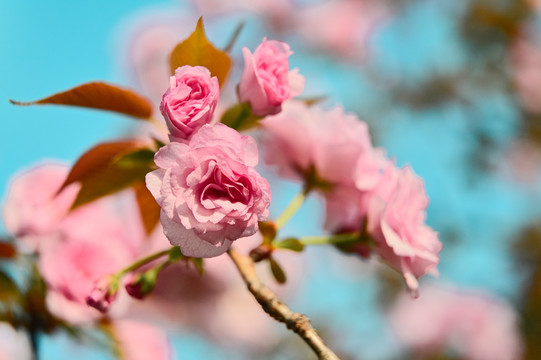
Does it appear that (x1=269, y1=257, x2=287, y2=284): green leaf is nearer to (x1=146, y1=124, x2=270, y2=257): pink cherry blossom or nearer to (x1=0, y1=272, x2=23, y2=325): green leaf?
(x1=146, y1=124, x2=270, y2=257): pink cherry blossom

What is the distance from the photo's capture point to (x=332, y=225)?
74 centimetres

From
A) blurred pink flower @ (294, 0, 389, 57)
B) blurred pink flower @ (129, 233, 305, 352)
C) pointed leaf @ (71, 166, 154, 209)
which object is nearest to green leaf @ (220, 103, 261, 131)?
pointed leaf @ (71, 166, 154, 209)

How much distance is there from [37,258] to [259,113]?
0.59 m

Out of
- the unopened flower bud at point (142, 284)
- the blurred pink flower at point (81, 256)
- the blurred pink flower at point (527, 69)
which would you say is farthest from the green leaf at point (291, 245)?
the blurred pink flower at point (527, 69)

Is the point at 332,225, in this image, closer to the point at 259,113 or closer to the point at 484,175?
the point at 259,113

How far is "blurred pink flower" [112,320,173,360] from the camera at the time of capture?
3.30 ft

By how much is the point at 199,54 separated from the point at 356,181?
0.24 meters

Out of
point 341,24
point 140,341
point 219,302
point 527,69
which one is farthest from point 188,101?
point 341,24

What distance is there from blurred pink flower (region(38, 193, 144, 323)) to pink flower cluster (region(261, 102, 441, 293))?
0.25m

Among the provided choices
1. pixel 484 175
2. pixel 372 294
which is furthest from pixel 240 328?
pixel 484 175

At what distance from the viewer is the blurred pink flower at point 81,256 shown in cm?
84

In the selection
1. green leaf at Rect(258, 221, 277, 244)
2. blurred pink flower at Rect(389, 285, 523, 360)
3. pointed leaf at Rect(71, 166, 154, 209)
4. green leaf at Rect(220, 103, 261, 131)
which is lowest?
blurred pink flower at Rect(389, 285, 523, 360)

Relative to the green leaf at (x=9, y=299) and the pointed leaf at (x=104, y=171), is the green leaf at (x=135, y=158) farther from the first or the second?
the green leaf at (x=9, y=299)

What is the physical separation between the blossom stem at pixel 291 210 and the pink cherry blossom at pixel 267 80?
0.43ft
